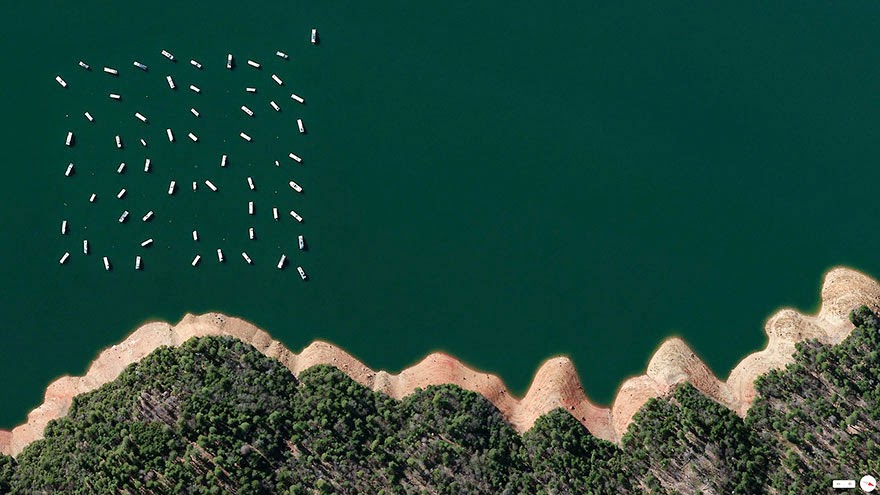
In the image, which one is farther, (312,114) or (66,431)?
(312,114)

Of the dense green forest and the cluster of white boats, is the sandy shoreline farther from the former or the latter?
the cluster of white boats

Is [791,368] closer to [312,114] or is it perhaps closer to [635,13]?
[635,13]

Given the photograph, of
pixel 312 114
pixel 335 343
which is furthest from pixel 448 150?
pixel 335 343

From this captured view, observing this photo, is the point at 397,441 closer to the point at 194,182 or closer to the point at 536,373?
the point at 536,373

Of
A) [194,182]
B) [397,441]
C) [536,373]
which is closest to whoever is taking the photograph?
[397,441]

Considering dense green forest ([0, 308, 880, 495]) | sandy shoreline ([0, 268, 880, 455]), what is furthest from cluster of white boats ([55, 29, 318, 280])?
dense green forest ([0, 308, 880, 495])

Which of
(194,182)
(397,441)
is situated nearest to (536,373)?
(397,441)

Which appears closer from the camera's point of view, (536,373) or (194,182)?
(536,373)
